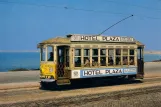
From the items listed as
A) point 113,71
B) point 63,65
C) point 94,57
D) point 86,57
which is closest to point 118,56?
point 113,71

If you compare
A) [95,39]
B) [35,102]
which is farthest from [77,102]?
[95,39]

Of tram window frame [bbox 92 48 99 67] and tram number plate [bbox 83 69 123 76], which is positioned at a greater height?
tram window frame [bbox 92 48 99 67]

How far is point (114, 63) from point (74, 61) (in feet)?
11.1

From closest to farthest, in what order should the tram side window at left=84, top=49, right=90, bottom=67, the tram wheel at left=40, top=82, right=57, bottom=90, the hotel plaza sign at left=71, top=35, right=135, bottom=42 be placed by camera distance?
the tram wheel at left=40, top=82, right=57, bottom=90 < the hotel plaza sign at left=71, top=35, right=135, bottom=42 < the tram side window at left=84, top=49, right=90, bottom=67

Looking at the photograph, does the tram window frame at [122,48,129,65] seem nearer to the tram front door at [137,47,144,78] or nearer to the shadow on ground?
the shadow on ground

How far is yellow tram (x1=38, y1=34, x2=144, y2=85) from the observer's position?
23.0 m

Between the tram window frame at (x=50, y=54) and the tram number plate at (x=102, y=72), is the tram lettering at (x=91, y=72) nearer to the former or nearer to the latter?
the tram number plate at (x=102, y=72)

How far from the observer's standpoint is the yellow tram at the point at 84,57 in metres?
23.0

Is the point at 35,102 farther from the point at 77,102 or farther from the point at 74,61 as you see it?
the point at 74,61

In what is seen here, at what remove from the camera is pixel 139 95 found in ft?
61.8

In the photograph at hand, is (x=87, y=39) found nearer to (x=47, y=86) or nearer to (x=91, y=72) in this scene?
(x=91, y=72)

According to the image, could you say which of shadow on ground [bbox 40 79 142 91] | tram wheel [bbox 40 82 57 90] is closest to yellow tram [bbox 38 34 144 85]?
tram wheel [bbox 40 82 57 90]

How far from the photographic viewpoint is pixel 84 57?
2381cm

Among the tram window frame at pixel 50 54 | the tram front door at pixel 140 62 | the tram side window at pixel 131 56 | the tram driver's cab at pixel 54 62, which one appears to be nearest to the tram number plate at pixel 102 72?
the tram side window at pixel 131 56
